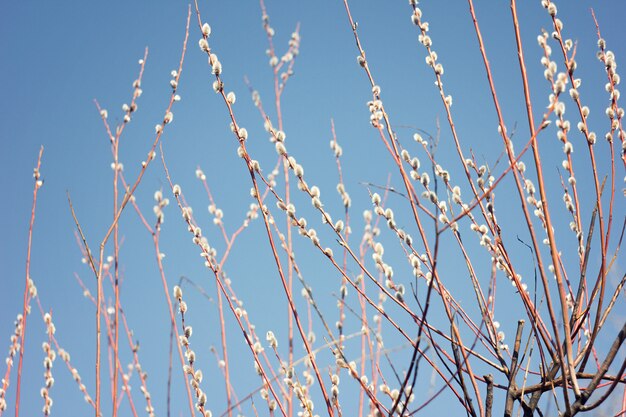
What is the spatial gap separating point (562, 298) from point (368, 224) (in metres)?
1.12

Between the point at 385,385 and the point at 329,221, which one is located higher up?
the point at 329,221

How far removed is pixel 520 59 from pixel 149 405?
1809 mm

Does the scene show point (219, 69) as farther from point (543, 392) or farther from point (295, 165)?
point (543, 392)

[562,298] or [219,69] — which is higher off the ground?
[219,69]

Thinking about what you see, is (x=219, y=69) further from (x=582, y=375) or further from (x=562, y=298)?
(x=582, y=375)

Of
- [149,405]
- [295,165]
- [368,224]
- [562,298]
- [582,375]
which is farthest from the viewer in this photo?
[368,224]

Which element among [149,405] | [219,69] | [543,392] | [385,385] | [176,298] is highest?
[219,69]

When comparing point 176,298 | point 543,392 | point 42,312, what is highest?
point 42,312

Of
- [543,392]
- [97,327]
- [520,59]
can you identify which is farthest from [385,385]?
[520,59]

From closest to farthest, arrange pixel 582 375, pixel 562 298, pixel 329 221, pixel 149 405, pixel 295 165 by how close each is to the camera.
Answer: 1. pixel 562 298
2. pixel 582 375
3. pixel 329 221
4. pixel 295 165
5. pixel 149 405

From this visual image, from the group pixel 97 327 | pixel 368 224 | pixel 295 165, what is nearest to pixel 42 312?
pixel 97 327

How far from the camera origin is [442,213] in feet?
7.72

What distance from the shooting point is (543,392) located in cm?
176

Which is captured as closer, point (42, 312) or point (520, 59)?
point (520, 59)
